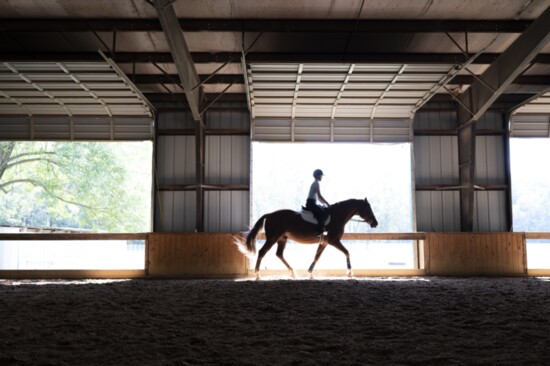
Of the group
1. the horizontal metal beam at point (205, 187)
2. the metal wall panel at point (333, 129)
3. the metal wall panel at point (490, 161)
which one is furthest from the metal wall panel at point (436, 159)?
the horizontal metal beam at point (205, 187)

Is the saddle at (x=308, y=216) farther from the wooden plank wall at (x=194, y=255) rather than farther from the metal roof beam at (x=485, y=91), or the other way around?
the metal roof beam at (x=485, y=91)

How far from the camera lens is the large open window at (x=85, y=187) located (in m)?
23.5

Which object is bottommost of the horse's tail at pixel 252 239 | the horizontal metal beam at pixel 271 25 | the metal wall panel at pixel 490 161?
the horse's tail at pixel 252 239

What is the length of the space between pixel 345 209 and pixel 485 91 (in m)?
4.67

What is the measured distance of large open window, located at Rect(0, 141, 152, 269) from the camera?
23.5m

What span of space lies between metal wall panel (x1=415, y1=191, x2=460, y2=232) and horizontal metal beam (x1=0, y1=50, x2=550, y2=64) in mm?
4133

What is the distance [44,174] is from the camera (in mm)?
23859

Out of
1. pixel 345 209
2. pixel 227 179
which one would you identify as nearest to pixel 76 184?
pixel 227 179

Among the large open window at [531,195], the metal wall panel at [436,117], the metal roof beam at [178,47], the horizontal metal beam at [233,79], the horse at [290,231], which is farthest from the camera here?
the large open window at [531,195]

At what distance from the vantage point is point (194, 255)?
41.2ft

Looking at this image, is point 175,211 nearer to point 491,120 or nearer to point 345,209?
point 345,209

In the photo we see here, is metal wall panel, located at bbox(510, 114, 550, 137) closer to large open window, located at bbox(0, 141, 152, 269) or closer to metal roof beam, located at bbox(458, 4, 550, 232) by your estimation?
metal roof beam, located at bbox(458, 4, 550, 232)

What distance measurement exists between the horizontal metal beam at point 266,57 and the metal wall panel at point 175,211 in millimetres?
3964

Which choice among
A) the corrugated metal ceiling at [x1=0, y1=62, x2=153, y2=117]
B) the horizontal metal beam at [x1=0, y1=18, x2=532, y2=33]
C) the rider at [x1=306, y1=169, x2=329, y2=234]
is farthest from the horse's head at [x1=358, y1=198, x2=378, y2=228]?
the corrugated metal ceiling at [x1=0, y1=62, x2=153, y2=117]
